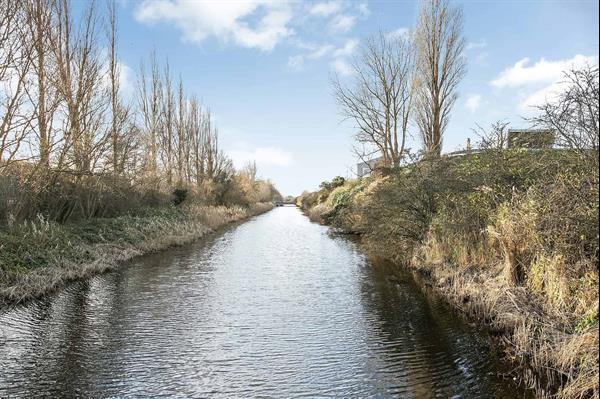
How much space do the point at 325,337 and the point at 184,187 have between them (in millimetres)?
22666

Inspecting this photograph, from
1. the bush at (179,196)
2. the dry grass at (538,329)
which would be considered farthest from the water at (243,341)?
the bush at (179,196)

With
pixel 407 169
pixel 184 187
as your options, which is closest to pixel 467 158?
pixel 407 169

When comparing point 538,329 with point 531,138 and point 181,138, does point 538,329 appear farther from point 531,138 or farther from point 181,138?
point 181,138

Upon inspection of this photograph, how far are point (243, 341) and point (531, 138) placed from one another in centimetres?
598

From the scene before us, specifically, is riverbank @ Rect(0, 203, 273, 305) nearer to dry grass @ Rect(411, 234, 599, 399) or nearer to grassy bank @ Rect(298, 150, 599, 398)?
grassy bank @ Rect(298, 150, 599, 398)

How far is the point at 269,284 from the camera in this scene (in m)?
11.3

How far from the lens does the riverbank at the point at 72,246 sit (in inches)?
380

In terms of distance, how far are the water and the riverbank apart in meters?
0.53

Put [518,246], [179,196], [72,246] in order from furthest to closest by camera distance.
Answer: [179,196] < [72,246] < [518,246]

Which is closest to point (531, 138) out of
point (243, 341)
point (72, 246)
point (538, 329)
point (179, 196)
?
point (538, 329)

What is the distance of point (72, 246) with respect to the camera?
12.7 m

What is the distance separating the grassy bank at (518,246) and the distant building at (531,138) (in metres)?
0.21

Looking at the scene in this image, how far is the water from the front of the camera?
542cm

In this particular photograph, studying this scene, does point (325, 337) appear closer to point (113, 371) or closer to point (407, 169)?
point (113, 371)
